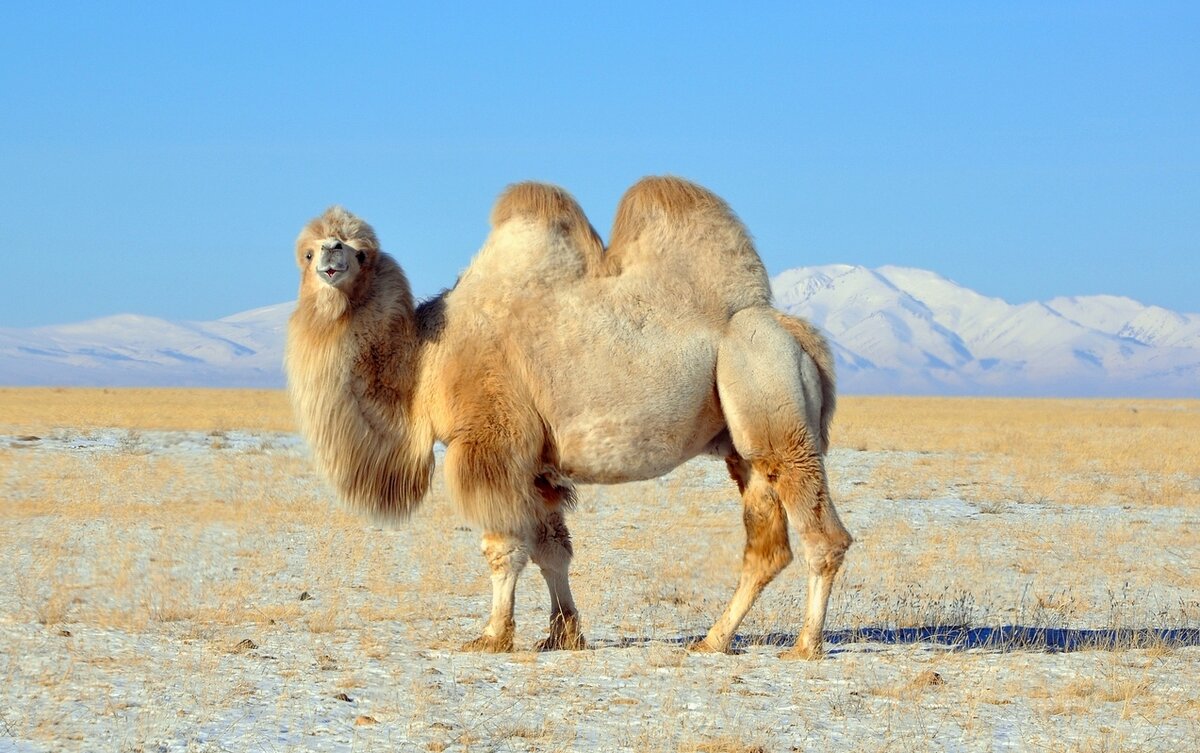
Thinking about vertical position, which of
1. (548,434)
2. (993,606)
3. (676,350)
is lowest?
(993,606)

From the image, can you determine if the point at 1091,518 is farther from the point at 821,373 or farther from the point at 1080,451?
the point at 1080,451

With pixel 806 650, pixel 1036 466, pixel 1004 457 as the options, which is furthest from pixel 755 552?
pixel 1004 457

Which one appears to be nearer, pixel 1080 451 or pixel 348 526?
pixel 348 526

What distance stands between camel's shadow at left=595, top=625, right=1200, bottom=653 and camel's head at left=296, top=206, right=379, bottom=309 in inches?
108

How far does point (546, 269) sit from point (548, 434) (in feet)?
3.38

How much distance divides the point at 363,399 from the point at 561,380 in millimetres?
1281

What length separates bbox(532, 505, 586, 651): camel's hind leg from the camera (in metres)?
8.27

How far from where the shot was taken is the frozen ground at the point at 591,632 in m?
5.94

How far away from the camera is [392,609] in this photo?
390 inches

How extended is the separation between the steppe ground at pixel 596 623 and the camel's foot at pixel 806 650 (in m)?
0.13

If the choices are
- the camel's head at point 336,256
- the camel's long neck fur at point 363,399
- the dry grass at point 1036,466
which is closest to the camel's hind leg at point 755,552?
the camel's long neck fur at point 363,399

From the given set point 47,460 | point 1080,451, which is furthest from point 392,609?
point 1080,451

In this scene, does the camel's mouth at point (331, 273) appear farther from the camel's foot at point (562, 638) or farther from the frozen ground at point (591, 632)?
the camel's foot at point (562, 638)

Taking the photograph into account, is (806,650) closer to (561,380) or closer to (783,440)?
(783,440)
